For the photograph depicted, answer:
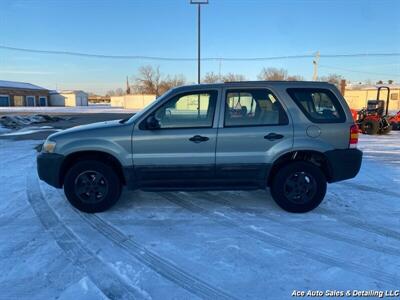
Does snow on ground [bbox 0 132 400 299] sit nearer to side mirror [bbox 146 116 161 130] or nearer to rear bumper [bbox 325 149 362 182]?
rear bumper [bbox 325 149 362 182]

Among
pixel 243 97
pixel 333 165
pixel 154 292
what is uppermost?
pixel 243 97

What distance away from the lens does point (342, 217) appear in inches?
178

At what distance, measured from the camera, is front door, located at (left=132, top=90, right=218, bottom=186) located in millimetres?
4434

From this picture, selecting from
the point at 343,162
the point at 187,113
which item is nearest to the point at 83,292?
the point at 187,113

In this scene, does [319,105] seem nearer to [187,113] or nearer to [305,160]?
[305,160]

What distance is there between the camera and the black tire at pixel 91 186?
4.54 m

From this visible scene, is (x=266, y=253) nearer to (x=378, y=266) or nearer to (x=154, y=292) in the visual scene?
(x=378, y=266)

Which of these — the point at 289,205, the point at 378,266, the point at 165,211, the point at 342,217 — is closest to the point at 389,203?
the point at 342,217

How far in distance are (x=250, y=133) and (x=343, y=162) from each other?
1.49 metres

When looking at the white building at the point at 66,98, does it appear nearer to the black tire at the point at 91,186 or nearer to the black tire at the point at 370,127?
the black tire at the point at 370,127

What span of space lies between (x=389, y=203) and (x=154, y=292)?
4.28 meters

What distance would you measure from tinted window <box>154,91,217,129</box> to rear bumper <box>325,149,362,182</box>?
1862 millimetres

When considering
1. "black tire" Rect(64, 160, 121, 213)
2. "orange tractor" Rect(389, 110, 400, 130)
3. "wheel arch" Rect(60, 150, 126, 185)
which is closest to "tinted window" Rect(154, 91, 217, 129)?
"wheel arch" Rect(60, 150, 126, 185)

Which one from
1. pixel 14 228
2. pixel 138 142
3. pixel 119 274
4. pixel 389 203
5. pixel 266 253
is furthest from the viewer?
pixel 389 203
